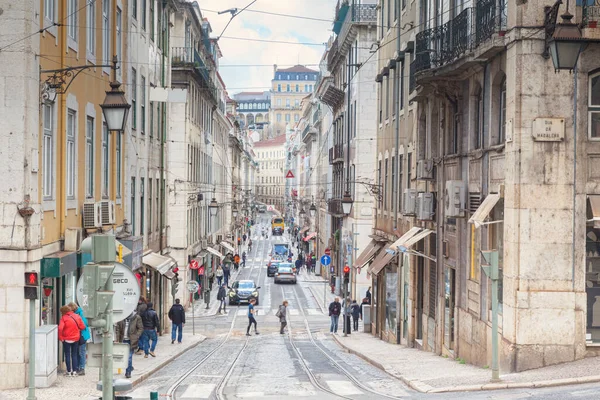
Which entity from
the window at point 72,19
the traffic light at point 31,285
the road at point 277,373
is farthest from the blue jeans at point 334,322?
the traffic light at point 31,285

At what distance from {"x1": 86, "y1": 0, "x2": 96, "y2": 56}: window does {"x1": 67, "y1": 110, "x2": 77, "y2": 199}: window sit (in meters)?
2.14

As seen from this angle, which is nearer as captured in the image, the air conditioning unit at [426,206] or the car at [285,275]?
the air conditioning unit at [426,206]

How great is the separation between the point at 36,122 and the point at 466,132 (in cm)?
950

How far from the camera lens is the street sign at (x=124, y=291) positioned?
10.2 m

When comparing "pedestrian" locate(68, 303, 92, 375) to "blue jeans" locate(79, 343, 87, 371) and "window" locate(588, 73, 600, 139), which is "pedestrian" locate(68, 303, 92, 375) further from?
"window" locate(588, 73, 600, 139)

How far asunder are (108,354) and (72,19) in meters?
10.9

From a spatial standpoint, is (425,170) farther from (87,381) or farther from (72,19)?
(87,381)

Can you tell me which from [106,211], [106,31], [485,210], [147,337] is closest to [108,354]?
[485,210]

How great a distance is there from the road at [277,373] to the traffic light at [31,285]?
269 cm

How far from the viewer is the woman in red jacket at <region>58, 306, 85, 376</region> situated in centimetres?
1734

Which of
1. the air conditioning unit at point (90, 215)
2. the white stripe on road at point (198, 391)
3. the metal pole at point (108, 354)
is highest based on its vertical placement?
the air conditioning unit at point (90, 215)

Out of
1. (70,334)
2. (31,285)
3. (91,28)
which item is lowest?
(70,334)

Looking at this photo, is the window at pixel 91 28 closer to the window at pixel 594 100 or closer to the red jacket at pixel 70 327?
the red jacket at pixel 70 327

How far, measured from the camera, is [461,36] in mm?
19828
